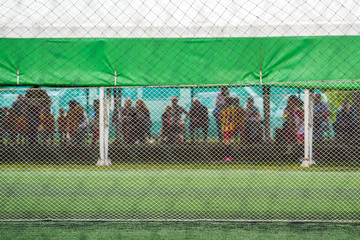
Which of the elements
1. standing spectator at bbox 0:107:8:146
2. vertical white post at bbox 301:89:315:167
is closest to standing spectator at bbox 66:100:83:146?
standing spectator at bbox 0:107:8:146

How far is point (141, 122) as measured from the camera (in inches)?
248

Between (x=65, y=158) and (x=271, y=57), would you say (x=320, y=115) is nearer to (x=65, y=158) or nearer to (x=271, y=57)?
(x=271, y=57)

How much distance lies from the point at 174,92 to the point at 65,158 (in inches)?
96.3

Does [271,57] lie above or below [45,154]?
above

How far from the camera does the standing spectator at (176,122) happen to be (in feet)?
19.7

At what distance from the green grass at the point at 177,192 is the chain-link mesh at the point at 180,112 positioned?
0.08ft

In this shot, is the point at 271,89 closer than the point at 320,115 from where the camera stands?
Yes

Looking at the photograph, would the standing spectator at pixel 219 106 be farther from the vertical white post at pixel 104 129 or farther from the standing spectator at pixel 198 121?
the vertical white post at pixel 104 129

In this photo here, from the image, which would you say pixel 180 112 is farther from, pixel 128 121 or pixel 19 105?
pixel 19 105

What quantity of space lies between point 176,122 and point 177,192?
1180mm

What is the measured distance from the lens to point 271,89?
6738 mm

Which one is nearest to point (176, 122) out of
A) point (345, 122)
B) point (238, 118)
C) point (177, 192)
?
point (238, 118)

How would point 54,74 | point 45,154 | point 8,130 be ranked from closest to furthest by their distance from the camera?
point 54,74 < point 8,130 < point 45,154

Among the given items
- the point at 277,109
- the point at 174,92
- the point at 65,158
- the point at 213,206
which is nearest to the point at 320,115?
the point at 277,109
